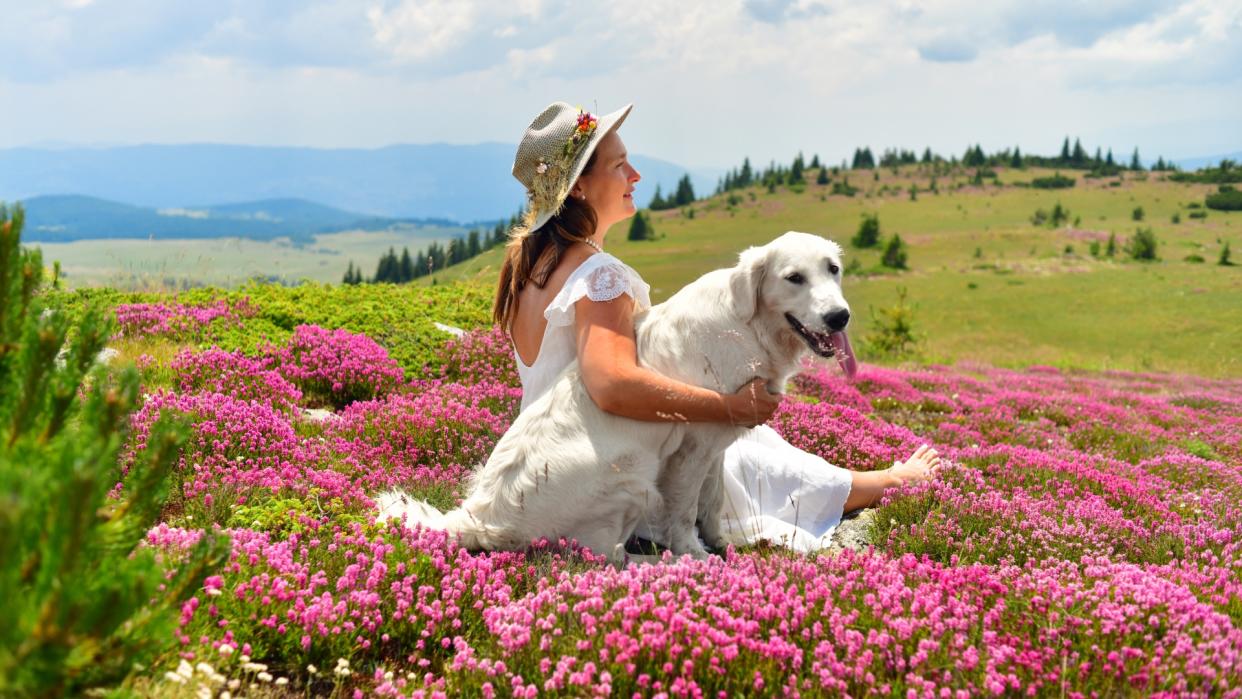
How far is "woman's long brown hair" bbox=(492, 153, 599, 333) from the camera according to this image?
5082 mm

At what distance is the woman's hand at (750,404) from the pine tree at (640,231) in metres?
150

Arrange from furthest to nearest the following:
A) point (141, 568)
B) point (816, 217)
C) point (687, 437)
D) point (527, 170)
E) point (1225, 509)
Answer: point (816, 217), point (1225, 509), point (527, 170), point (687, 437), point (141, 568)

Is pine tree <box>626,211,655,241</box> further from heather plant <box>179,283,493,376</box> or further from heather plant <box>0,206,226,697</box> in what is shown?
heather plant <box>0,206,226,697</box>

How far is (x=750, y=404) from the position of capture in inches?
179

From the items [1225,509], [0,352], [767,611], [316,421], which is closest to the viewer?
[0,352]

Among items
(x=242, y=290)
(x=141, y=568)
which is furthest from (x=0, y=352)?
(x=242, y=290)

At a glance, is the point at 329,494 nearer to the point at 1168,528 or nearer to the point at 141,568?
the point at 141,568

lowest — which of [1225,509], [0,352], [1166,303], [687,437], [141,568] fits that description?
[1166,303]

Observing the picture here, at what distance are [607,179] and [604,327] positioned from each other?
110 centimetres

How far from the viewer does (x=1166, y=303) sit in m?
59.6

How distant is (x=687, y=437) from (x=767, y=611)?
1357mm

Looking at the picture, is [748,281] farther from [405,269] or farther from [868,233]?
[868,233]

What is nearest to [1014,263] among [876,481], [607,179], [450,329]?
[450,329]

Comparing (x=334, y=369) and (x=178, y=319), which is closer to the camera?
(x=334, y=369)
